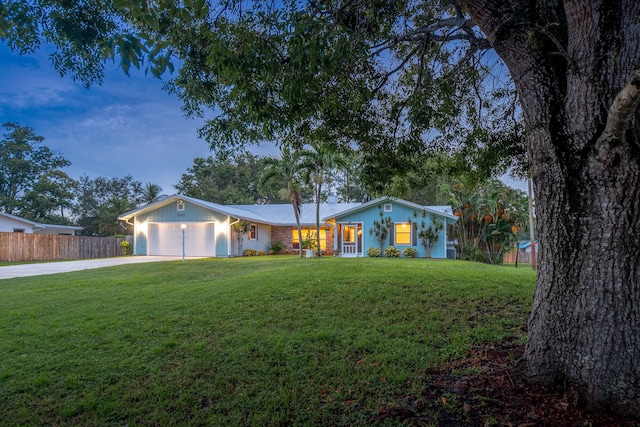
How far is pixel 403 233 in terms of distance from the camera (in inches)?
784

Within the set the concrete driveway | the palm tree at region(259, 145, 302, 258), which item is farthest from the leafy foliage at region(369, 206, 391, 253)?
the concrete driveway

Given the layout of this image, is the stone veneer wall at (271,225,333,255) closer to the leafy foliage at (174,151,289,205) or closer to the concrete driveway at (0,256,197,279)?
the leafy foliage at (174,151,289,205)

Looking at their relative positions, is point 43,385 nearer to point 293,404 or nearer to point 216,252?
point 293,404

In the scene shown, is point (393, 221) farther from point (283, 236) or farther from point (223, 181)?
point (223, 181)

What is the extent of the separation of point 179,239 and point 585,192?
70.7 feet

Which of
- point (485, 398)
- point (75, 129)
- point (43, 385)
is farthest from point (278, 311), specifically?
point (75, 129)

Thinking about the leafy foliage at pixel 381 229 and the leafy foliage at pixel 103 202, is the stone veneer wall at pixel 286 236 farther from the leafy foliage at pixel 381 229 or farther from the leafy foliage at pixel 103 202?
the leafy foliage at pixel 103 202

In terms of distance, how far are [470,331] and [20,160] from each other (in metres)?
40.0

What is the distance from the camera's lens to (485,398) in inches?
115

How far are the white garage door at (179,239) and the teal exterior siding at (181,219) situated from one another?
0.30 m

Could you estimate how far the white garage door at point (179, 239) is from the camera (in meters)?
21.1

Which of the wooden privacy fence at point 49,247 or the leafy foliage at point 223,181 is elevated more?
the leafy foliage at point 223,181

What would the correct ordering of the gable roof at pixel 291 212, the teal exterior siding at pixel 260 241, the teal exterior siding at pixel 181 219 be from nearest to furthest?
the teal exterior siding at pixel 181 219
the teal exterior siding at pixel 260 241
the gable roof at pixel 291 212

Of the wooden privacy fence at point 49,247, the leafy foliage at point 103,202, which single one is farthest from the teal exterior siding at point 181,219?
the leafy foliage at point 103,202
